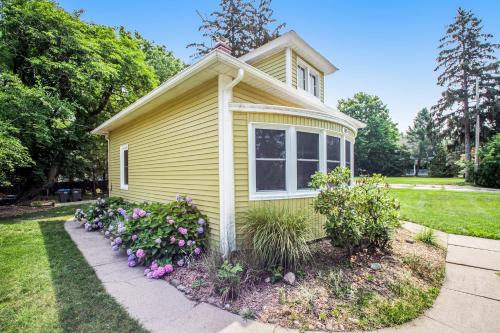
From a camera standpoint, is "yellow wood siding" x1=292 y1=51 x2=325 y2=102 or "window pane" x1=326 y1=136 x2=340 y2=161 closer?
"window pane" x1=326 y1=136 x2=340 y2=161

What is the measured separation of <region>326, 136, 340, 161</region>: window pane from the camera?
5.50 m

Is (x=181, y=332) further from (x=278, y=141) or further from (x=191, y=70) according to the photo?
(x=191, y=70)

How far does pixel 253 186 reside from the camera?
176 inches

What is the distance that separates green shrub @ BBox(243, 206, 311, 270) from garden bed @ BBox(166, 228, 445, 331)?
21 cm

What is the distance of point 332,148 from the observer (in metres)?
5.68

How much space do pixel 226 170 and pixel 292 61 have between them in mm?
5363

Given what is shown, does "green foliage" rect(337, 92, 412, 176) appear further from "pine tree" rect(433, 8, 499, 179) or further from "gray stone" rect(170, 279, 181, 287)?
"gray stone" rect(170, 279, 181, 287)

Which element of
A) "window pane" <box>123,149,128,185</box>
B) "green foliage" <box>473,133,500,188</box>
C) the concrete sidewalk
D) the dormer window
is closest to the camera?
the concrete sidewalk

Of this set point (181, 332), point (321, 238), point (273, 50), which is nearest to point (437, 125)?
point (273, 50)

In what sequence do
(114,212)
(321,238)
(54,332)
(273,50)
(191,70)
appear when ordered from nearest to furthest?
(54,332)
(191,70)
(321,238)
(114,212)
(273,50)

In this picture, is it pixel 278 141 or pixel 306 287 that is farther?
pixel 278 141

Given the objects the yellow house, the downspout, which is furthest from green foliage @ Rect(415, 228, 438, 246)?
the downspout

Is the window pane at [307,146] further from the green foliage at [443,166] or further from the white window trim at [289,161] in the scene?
the green foliage at [443,166]

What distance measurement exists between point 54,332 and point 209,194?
275cm
